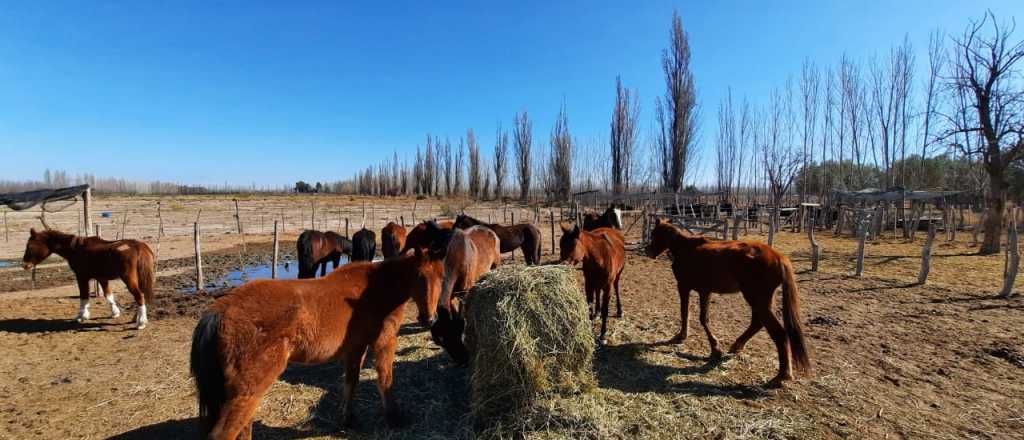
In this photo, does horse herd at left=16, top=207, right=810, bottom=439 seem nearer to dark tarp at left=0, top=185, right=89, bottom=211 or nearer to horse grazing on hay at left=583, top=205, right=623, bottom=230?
dark tarp at left=0, top=185, right=89, bottom=211

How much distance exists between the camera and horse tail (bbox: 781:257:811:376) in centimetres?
441

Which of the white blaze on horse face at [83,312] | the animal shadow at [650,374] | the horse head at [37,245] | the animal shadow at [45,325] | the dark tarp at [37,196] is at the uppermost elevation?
the dark tarp at [37,196]

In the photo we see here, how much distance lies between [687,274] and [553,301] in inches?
97.8

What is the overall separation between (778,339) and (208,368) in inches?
204

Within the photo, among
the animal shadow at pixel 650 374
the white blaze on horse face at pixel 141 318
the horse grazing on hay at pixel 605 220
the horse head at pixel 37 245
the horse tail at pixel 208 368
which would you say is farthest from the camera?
the horse grazing on hay at pixel 605 220

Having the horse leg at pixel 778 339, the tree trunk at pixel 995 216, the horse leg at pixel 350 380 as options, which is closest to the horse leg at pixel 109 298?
the horse leg at pixel 350 380

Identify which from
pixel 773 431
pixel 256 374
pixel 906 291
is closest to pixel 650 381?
pixel 773 431

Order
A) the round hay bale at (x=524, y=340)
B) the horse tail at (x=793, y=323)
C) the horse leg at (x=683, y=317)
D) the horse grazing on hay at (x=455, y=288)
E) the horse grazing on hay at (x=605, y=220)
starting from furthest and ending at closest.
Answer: the horse grazing on hay at (x=605, y=220) < the horse leg at (x=683, y=317) < the horse grazing on hay at (x=455, y=288) < the horse tail at (x=793, y=323) < the round hay bale at (x=524, y=340)

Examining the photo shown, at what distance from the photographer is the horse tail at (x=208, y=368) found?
2.66m

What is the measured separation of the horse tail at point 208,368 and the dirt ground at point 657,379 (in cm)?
111

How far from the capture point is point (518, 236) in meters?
9.88

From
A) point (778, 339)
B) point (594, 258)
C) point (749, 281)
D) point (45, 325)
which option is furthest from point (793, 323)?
point (45, 325)

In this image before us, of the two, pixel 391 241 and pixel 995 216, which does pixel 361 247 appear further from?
pixel 995 216

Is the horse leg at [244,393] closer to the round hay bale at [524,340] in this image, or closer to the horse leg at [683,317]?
the round hay bale at [524,340]
